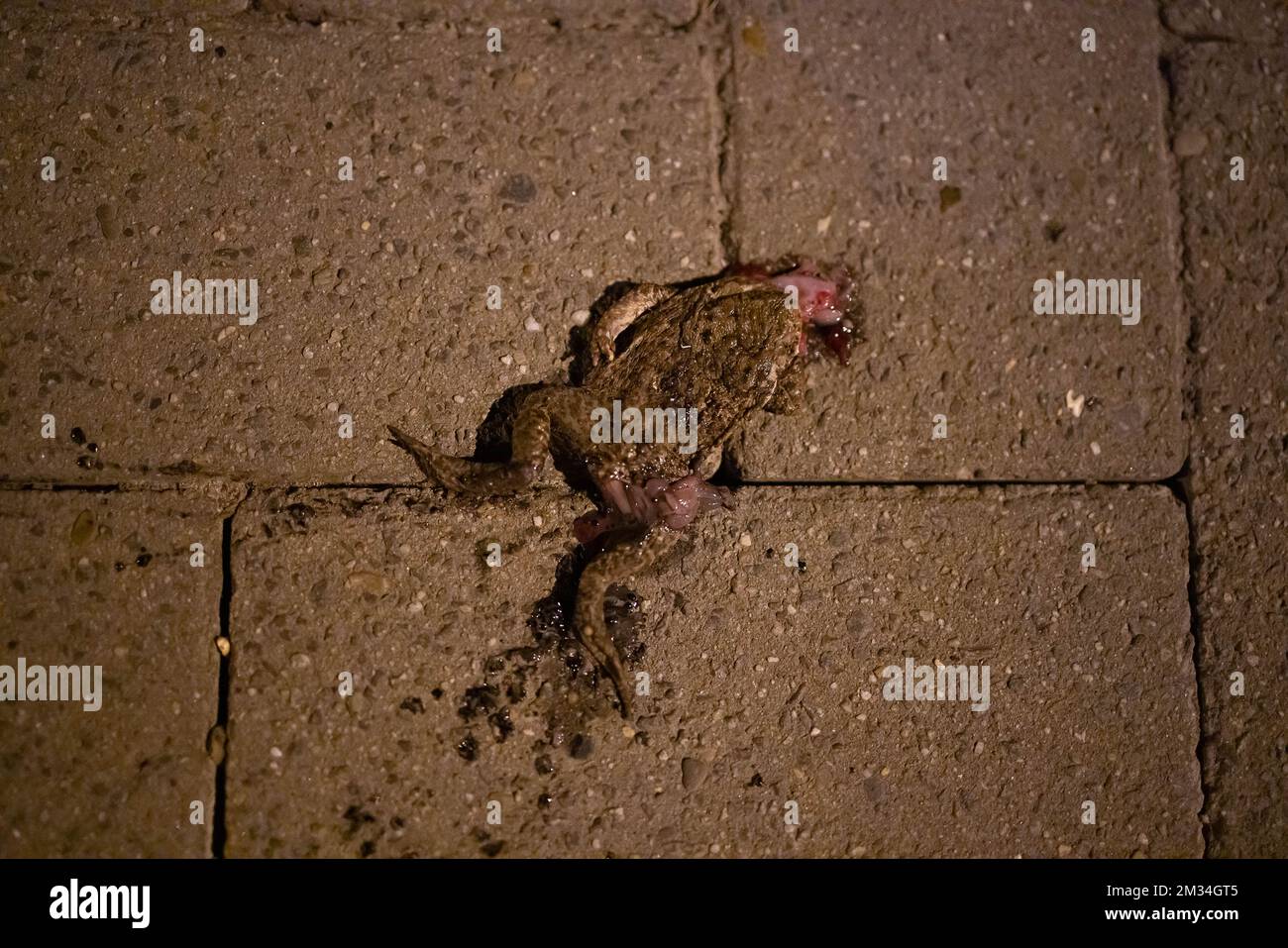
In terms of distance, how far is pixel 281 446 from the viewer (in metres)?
3.80

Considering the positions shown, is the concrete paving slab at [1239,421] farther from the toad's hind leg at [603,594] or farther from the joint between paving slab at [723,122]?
the toad's hind leg at [603,594]

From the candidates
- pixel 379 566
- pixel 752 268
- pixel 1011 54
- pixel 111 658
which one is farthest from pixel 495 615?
pixel 1011 54

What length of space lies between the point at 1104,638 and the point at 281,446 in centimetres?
382

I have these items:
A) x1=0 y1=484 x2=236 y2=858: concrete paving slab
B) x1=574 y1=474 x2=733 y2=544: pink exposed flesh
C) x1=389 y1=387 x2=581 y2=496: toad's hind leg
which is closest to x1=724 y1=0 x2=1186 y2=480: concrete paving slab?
x1=574 y1=474 x2=733 y2=544: pink exposed flesh

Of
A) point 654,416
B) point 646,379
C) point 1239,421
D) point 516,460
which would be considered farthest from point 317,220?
point 1239,421

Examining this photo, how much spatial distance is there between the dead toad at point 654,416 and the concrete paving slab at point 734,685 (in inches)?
7.7

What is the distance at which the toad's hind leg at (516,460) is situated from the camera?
3.56m

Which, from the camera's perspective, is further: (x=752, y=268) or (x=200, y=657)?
(x=752, y=268)

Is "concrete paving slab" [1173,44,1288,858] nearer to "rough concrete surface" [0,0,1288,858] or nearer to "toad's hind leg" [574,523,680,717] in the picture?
"rough concrete surface" [0,0,1288,858]

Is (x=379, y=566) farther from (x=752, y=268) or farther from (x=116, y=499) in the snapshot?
(x=752, y=268)

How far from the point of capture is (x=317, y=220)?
155 inches

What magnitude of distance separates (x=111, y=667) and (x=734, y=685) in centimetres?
268
